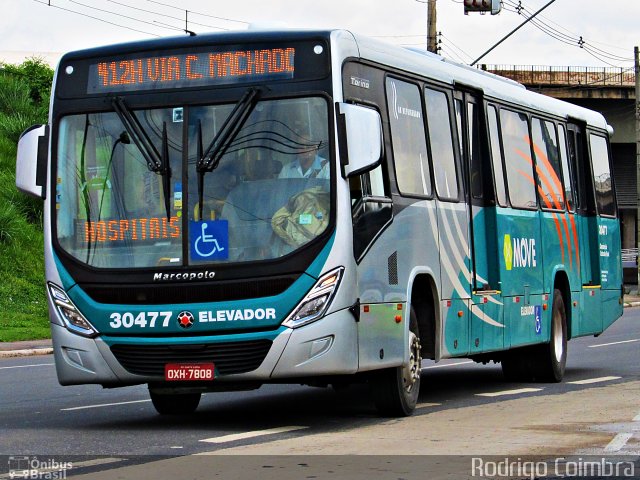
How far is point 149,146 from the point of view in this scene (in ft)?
40.5

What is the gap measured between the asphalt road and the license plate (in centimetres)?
46

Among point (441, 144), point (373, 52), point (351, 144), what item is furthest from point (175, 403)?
point (373, 52)

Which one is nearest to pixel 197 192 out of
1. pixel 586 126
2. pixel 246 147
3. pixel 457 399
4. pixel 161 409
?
pixel 246 147

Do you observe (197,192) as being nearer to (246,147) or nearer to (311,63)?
(246,147)

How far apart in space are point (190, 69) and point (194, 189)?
1062 millimetres

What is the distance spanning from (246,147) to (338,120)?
796 millimetres

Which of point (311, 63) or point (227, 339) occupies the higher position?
point (311, 63)

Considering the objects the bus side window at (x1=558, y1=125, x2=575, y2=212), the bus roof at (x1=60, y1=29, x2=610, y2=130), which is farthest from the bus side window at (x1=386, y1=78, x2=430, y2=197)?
the bus side window at (x1=558, y1=125, x2=575, y2=212)

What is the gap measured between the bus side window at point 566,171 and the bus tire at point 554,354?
59.4 inches

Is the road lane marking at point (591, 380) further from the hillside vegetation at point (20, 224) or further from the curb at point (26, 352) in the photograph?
the hillside vegetation at point (20, 224)

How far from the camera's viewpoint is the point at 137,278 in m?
12.1

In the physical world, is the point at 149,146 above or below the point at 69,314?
above

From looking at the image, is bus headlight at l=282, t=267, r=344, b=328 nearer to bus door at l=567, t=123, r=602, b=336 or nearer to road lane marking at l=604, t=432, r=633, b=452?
road lane marking at l=604, t=432, r=633, b=452

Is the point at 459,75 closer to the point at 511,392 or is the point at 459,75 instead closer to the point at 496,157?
the point at 496,157
